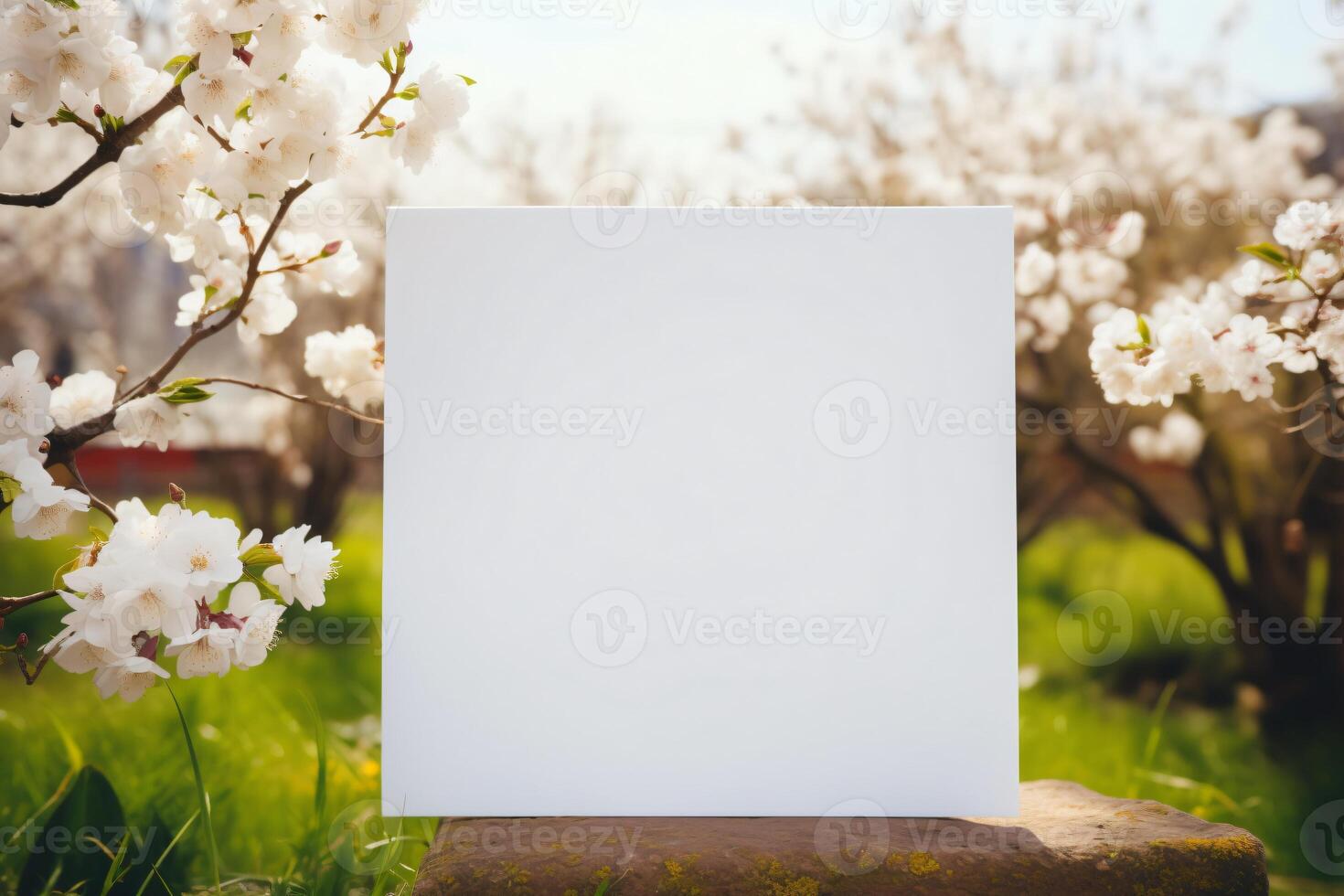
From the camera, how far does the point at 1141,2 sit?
3.71m

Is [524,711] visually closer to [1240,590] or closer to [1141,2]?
[1240,590]

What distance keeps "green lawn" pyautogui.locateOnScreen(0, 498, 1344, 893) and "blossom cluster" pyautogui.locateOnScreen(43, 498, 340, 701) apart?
20.7 inches

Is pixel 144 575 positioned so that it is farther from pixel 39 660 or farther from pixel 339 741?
pixel 339 741

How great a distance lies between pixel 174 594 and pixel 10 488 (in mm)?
330

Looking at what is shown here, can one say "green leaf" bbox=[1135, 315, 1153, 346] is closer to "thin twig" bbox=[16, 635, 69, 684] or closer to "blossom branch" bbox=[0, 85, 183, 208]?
"blossom branch" bbox=[0, 85, 183, 208]

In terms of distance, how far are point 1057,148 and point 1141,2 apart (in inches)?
24.8

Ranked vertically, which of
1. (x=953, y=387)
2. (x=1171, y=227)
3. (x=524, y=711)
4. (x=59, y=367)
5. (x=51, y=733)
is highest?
(x=1171, y=227)

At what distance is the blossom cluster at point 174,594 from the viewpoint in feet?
4.47

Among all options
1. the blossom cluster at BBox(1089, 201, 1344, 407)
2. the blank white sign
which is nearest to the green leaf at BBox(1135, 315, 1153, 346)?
the blossom cluster at BBox(1089, 201, 1344, 407)

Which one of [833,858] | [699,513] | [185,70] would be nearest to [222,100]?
[185,70]

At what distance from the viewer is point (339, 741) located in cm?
283

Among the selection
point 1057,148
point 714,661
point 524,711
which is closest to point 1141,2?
point 1057,148

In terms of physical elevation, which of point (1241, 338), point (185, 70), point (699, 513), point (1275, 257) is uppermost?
point (185, 70)

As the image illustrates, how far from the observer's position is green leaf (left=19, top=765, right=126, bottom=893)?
1.84 m
